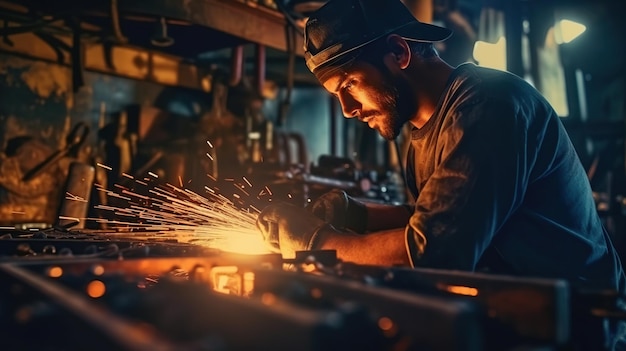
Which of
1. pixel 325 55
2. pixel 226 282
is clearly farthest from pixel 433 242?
pixel 325 55

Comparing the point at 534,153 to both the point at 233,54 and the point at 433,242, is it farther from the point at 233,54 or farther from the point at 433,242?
the point at 233,54

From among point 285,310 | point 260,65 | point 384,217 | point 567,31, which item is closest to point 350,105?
point 384,217

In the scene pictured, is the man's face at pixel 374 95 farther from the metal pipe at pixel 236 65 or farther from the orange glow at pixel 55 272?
the metal pipe at pixel 236 65

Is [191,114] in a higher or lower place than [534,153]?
higher

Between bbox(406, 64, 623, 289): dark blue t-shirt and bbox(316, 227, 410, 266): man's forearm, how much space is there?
0.10 metres

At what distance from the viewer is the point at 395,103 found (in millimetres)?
2352

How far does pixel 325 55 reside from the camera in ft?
7.59

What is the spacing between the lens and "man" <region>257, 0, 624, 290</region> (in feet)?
5.77

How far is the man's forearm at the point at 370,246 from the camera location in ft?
6.21

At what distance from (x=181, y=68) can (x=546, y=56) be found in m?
4.06

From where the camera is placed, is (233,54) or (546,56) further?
(546,56)

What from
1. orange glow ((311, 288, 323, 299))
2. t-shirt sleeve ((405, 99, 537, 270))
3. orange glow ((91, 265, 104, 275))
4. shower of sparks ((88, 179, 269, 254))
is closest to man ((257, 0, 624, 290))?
t-shirt sleeve ((405, 99, 537, 270))

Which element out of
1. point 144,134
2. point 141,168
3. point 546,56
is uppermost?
point 546,56

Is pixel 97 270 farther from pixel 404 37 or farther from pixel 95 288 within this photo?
pixel 404 37
